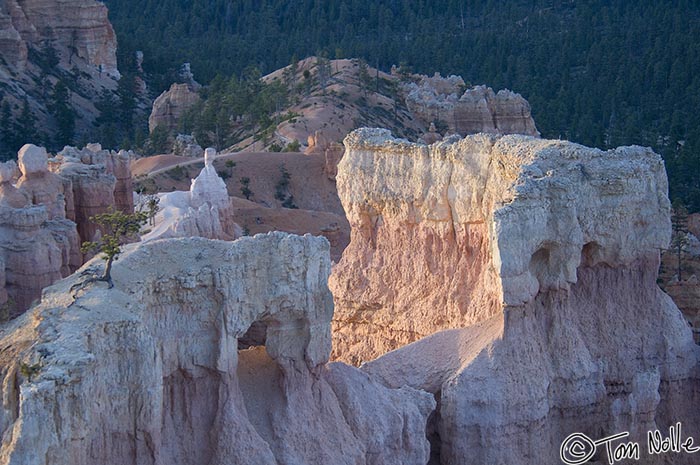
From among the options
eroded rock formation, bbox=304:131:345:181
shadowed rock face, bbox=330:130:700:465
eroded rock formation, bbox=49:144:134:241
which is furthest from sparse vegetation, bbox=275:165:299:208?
shadowed rock face, bbox=330:130:700:465

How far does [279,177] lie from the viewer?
2092 inches

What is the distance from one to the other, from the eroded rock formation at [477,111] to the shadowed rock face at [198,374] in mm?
47161

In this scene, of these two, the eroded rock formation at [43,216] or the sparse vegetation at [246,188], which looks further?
the sparse vegetation at [246,188]

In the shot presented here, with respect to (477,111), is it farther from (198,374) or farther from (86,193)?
(198,374)

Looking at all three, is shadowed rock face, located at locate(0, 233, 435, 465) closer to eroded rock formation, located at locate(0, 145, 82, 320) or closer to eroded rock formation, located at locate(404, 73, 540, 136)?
eroded rock formation, located at locate(0, 145, 82, 320)

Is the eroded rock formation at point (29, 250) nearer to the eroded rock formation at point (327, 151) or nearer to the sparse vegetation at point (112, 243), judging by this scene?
the sparse vegetation at point (112, 243)

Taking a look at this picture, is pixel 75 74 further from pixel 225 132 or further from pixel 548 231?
pixel 548 231

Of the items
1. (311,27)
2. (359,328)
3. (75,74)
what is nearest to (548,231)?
(359,328)

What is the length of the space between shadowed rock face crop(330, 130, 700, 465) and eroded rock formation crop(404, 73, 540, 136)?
41.4 meters

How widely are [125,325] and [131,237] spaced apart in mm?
12924

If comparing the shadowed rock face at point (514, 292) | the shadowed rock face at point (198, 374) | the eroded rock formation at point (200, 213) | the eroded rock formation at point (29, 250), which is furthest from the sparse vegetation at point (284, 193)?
the shadowed rock face at point (198, 374)

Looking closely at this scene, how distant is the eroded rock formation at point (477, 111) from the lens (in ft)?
218

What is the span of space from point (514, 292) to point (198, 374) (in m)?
5.74

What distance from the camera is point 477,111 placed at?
66.3m
